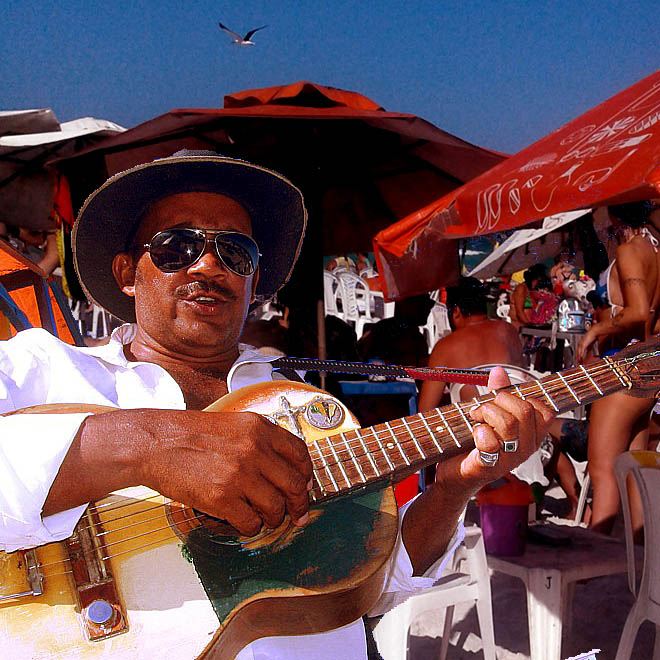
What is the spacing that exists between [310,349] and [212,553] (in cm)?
342

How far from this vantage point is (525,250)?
1213 centimetres

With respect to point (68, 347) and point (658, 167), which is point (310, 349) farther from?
point (68, 347)

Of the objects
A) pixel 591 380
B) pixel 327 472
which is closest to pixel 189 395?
pixel 327 472

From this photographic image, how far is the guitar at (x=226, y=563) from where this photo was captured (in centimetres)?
115

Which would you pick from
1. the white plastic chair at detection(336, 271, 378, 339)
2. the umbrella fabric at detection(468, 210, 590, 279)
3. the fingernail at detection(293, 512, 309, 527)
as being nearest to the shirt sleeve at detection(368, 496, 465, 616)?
the fingernail at detection(293, 512, 309, 527)

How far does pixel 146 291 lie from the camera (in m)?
1.78

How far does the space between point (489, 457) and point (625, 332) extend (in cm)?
328

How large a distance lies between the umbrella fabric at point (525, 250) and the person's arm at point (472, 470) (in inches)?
325

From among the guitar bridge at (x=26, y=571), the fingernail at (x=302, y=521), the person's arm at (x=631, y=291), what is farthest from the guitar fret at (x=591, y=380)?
the person's arm at (x=631, y=291)

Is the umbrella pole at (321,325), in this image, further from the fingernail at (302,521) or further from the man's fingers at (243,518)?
the man's fingers at (243,518)

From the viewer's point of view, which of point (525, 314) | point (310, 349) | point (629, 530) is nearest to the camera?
point (629, 530)

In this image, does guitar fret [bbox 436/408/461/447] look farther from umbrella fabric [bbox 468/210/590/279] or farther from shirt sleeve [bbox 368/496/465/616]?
umbrella fabric [bbox 468/210/590/279]

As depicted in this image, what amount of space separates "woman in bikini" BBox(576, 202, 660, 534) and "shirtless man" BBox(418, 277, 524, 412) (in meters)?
0.70

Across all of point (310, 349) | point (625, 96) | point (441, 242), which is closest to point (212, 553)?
point (310, 349)
